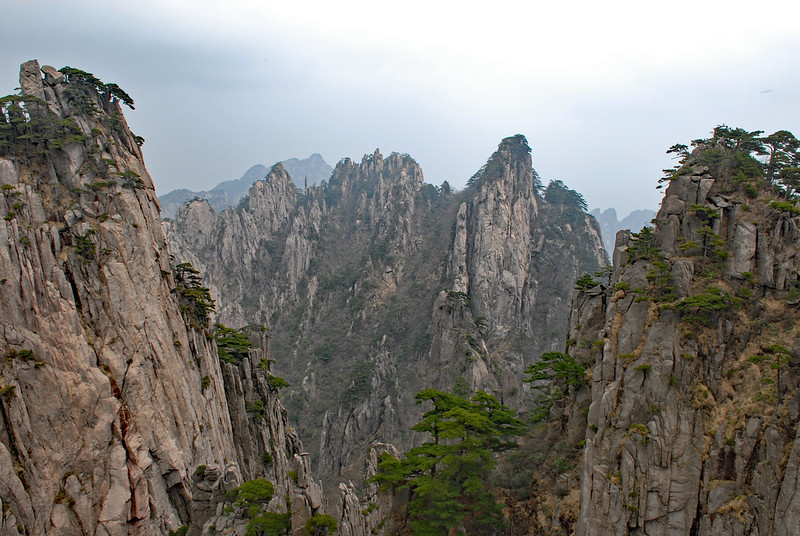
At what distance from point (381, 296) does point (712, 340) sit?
71534mm

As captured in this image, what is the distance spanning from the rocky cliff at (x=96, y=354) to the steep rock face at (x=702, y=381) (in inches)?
645

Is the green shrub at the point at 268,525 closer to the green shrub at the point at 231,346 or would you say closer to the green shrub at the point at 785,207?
the green shrub at the point at 231,346

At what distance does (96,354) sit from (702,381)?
1365 inches

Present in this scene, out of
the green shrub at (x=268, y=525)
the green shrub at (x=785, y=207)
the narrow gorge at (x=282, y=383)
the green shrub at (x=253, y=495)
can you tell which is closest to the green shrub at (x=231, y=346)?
the narrow gorge at (x=282, y=383)

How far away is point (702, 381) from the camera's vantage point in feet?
72.6

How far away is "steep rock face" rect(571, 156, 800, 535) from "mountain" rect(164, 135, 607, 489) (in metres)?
34.6

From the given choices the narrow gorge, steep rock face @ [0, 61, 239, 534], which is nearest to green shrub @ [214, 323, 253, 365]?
the narrow gorge

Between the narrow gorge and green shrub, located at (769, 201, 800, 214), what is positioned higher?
green shrub, located at (769, 201, 800, 214)

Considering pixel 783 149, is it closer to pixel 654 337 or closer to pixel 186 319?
pixel 654 337

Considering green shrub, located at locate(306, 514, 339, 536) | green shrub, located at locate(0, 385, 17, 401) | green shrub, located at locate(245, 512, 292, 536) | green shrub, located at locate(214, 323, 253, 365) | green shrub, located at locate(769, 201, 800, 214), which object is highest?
green shrub, located at locate(769, 201, 800, 214)

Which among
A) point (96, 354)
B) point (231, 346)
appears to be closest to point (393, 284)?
point (231, 346)

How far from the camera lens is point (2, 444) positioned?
86.9 ft

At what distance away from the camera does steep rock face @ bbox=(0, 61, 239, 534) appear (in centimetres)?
2808

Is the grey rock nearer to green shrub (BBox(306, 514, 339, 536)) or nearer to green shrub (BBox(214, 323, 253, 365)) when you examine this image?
green shrub (BBox(214, 323, 253, 365))
